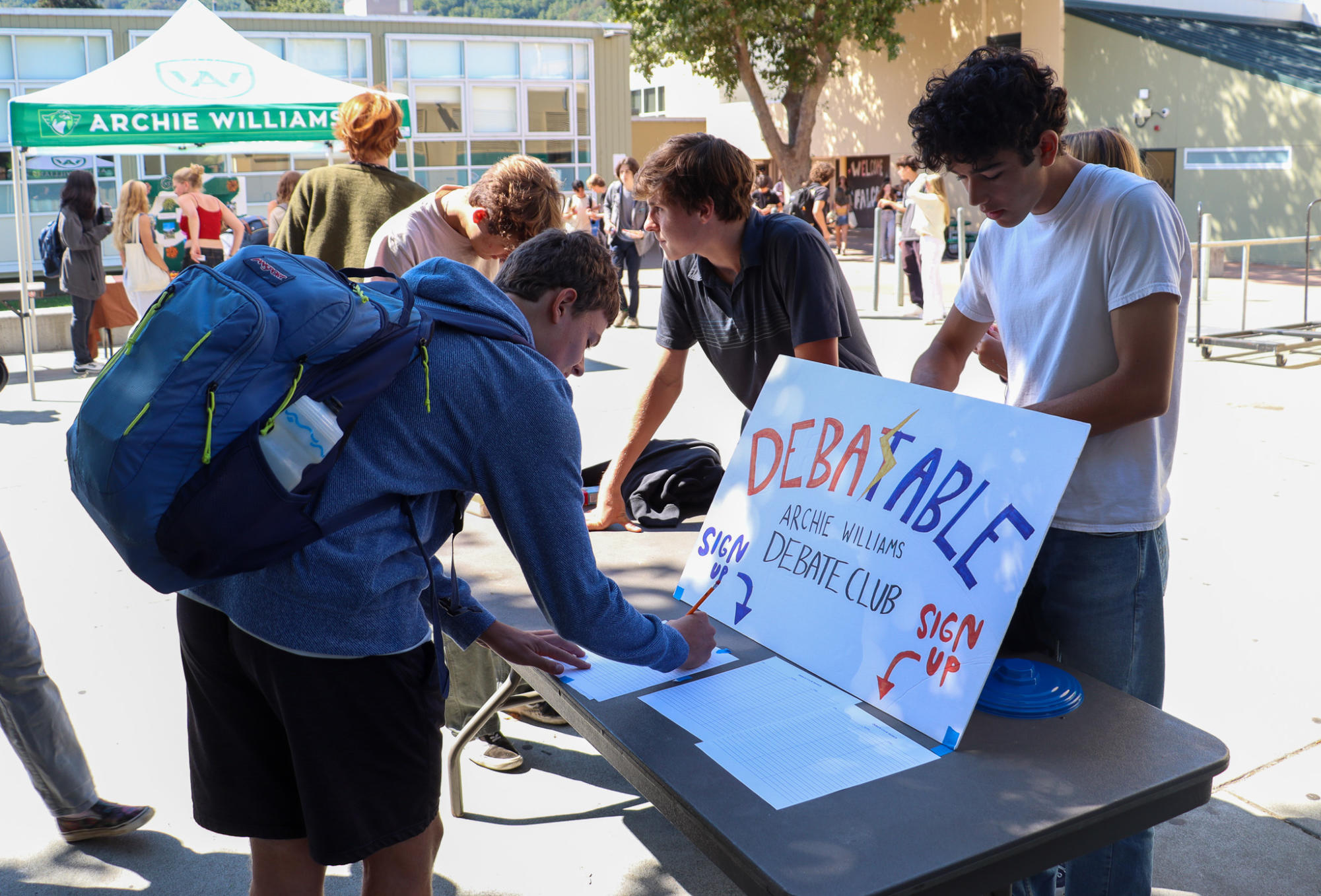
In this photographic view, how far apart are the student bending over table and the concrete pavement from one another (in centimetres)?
102

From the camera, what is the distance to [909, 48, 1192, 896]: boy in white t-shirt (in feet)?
5.66

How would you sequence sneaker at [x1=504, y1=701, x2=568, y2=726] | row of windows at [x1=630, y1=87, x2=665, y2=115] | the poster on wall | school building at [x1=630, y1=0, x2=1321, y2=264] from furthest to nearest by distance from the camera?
row of windows at [x1=630, y1=87, x2=665, y2=115], the poster on wall, school building at [x1=630, y1=0, x2=1321, y2=264], sneaker at [x1=504, y1=701, x2=568, y2=726]

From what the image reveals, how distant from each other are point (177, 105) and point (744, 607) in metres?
8.07

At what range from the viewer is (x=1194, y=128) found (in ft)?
71.8

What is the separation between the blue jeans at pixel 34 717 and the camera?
252 cm

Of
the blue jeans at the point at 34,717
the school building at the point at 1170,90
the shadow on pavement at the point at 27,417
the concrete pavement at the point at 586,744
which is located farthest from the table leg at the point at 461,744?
the school building at the point at 1170,90

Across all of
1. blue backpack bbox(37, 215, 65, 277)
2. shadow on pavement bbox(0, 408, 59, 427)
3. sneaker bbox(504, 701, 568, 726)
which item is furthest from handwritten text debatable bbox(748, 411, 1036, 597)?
blue backpack bbox(37, 215, 65, 277)

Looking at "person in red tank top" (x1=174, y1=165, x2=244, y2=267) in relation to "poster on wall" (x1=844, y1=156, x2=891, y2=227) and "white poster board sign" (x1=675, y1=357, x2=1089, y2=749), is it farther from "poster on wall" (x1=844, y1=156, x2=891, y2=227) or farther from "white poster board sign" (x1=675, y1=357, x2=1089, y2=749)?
"poster on wall" (x1=844, y1=156, x2=891, y2=227)

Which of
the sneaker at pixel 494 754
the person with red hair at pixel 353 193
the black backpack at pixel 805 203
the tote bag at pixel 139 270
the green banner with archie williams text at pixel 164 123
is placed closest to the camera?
the sneaker at pixel 494 754

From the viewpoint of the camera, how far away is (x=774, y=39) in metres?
23.8

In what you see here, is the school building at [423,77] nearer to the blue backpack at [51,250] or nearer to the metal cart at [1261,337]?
the blue backpack at [51,250]

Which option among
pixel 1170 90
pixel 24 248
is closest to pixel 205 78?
pixel 24 248

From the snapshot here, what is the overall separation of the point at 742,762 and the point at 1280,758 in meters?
2.18

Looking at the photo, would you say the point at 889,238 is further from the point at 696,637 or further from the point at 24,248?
the point at 696,637
